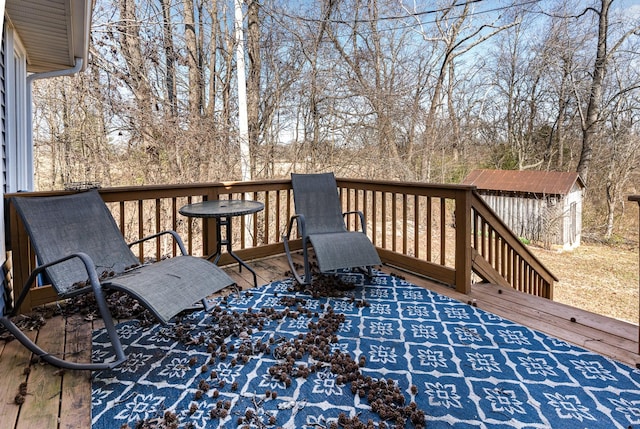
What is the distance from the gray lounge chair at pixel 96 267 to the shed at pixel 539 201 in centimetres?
1119

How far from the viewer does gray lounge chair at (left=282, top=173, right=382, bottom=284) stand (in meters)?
3.34

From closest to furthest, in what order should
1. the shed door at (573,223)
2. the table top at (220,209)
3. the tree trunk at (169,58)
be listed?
the table top at (220,209) → the tree trunk at (169,58) → the shed door at (573,223)

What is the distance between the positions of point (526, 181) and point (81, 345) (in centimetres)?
1233

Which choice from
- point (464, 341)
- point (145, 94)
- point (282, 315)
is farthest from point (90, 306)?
point (145, 94)

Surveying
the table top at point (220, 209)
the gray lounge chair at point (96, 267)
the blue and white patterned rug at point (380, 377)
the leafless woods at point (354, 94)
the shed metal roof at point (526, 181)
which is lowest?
the blue and white patterned rug at point (380, 377)

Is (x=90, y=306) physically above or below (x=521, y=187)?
below

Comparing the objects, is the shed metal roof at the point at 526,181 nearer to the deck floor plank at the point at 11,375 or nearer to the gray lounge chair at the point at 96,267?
the gray lounge chair at the point at 96,267

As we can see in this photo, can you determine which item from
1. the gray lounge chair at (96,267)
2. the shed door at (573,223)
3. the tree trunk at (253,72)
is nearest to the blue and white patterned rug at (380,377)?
the gray lounge chair at (96,267)

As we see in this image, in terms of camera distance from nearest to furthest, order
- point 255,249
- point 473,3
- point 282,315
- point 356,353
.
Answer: point 356,353, point 282,315, point 255,249, point 473,3

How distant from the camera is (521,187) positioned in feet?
38.4

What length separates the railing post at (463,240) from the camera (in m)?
3.36

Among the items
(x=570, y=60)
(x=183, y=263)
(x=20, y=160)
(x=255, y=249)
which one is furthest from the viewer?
(x=570, y=60)

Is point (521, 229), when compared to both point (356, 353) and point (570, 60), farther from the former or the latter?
point (356, 353)

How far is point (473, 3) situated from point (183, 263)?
11046 millimetres
